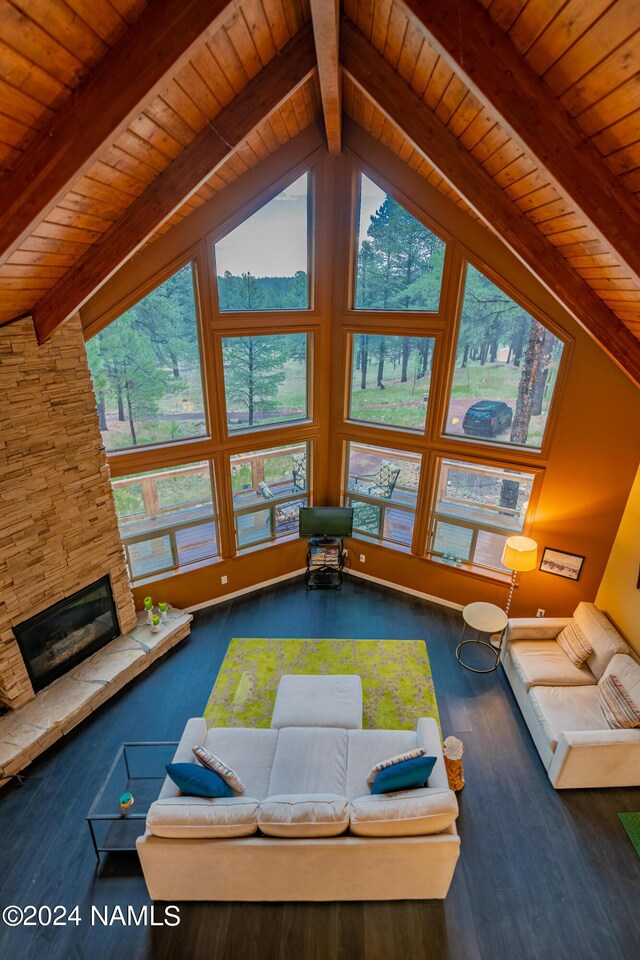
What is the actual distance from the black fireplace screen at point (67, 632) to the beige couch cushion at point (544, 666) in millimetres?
4463

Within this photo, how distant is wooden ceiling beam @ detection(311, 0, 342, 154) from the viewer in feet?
8.79

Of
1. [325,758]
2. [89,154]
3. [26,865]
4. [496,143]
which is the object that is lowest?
[26,865]

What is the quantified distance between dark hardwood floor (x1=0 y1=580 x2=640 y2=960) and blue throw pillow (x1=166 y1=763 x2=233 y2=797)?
85 centimetres

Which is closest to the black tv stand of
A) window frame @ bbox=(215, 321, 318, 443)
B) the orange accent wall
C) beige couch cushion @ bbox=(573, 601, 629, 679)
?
the orange accent wall

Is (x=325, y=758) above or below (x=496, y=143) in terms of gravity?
below

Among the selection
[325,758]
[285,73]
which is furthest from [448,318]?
[325,758]

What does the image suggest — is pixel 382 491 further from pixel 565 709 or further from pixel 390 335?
pixel 565 709

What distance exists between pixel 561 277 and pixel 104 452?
14.9ft

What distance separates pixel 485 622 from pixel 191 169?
5168 mm

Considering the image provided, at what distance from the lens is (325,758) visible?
3736 millimetres

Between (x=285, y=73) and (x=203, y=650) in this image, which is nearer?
(x=285, y=73)

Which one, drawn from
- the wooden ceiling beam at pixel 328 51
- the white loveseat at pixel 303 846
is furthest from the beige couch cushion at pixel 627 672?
the wooden ceiling beam at pixel 328 51

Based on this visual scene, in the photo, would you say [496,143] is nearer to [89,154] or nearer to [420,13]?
[420,13]

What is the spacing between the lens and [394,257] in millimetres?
5500
